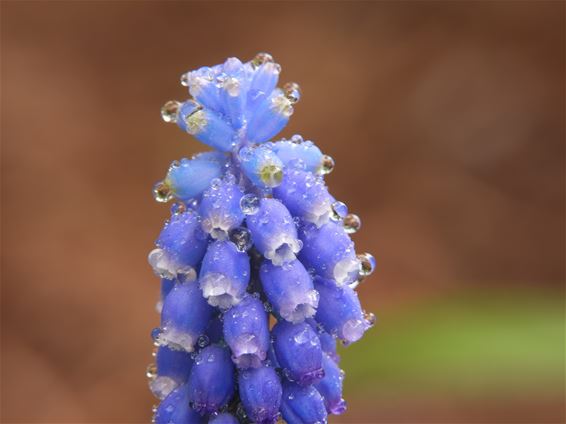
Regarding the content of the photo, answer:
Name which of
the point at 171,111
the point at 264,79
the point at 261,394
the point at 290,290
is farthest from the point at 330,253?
the point at 171,111

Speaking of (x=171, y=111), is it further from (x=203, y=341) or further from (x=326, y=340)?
(x=326, y=340)

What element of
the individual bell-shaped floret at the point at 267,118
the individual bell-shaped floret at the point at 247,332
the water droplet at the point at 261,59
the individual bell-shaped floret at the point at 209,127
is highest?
the water droplet at the point at 261,59

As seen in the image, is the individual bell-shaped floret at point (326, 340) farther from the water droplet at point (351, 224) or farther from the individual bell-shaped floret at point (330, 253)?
the water droplet at point (351, 224)

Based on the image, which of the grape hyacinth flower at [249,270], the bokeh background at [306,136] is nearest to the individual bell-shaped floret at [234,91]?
the grape hyacinth flower at [249,270]

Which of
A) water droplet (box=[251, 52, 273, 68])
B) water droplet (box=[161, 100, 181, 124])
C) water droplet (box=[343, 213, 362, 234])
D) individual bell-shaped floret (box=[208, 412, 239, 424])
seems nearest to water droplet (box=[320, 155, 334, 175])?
water droplet (box=[343, 213, 362, 234])

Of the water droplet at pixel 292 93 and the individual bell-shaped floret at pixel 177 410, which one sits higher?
the water droplet at pixel 292 93

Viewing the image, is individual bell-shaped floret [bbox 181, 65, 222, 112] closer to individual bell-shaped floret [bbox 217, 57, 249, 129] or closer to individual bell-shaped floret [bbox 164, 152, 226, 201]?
individual bell-shaped floret [bbox 217, 57, 249, 129]
